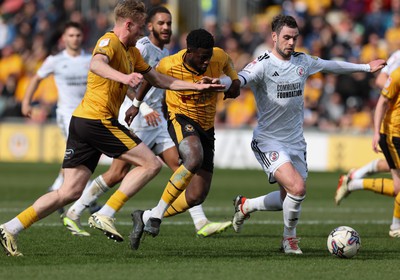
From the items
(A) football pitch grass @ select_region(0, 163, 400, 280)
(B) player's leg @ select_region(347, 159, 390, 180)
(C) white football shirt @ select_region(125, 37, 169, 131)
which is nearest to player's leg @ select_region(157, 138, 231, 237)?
(A) football pitch grass @ select_region(0, 163, 400, 280)

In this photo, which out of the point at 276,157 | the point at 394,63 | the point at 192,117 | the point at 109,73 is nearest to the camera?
the point at 109,73

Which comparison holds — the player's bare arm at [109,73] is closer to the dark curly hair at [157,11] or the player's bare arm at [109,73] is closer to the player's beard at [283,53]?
the player's beard at [283,53]

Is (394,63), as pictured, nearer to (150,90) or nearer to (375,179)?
(375,179)

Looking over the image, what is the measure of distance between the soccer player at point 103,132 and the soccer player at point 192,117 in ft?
1.17

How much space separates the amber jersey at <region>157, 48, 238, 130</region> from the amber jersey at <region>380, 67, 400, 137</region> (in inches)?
86.9

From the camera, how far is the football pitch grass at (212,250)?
28.7ft

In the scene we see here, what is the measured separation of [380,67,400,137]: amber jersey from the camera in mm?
12156

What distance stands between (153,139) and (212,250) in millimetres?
2722

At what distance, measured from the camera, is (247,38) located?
28.6 meters

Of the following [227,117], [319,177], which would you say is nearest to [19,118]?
[227,117]

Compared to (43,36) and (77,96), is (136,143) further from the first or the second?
(43,36)

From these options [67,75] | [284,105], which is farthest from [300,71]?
[67,75]

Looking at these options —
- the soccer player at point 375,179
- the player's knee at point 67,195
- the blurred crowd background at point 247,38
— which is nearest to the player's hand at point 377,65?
the soccer player at point 375,179

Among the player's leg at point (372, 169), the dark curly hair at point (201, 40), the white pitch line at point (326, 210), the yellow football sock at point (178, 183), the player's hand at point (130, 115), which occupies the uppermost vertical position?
the dark curly hair at point (201, 40)
